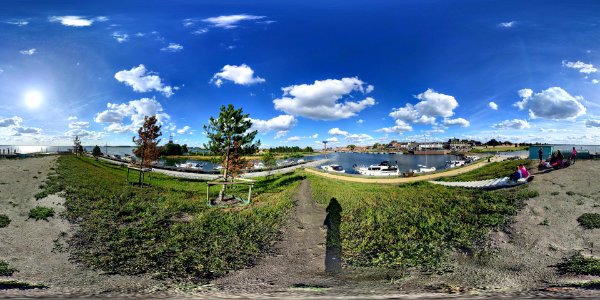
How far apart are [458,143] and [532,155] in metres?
7.31

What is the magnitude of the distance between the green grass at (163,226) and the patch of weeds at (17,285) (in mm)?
1598

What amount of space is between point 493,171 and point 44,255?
82.0ft

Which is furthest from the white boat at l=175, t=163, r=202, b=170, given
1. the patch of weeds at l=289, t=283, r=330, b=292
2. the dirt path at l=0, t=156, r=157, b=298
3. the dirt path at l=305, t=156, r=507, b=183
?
the patch of weeds at l=289, t=283, r=330, b=292

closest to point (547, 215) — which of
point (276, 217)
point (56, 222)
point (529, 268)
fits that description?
point (529, 268)

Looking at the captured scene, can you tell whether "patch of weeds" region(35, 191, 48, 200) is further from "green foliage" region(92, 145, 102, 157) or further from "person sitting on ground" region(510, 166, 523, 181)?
"person sitting on ground" region(510, 166, 523, 181)

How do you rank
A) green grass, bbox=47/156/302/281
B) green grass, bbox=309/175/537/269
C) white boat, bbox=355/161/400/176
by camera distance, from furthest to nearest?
white boat, bbox=355/161/400/176 < green grass, bbox=309/175/537/269 < green grass, bbox=47/156/302/281

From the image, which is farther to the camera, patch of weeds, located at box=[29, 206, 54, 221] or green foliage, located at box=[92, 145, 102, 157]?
green foliage, located at box=[92, 145, 102, 157]

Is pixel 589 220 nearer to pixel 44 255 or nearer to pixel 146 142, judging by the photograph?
pixel 44 255

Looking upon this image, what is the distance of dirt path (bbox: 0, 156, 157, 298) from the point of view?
23.1ft

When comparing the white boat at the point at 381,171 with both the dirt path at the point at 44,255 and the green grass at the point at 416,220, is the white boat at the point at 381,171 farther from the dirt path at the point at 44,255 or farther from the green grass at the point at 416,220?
the dirt path at the point at 44,255

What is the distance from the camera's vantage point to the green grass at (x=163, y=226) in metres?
8.85

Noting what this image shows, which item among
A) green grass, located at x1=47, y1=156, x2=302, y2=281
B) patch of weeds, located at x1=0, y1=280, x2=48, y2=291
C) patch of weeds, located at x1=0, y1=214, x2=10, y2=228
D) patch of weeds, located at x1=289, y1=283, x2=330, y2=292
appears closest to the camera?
patch of weeds, located at x1=0, y1=280, x2=48, y2=291

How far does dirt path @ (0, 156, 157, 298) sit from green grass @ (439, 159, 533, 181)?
2035cm

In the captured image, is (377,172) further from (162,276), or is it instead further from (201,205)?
(162,276)
